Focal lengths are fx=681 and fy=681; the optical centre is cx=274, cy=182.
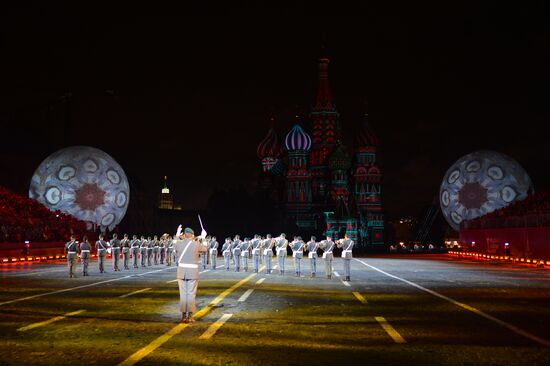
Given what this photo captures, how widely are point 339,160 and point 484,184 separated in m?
74.6

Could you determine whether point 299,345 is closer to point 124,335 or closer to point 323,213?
point 124,335

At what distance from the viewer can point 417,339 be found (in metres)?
11.0

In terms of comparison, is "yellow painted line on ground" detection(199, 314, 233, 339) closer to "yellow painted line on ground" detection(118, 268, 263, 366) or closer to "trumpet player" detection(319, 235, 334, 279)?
"yellow painted line on ground" detection(118, 268, 263, 366)

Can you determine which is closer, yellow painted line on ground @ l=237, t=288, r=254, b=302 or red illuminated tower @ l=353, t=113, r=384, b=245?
yellow painted line on ground @ l=237, t=288, r=254, b=302

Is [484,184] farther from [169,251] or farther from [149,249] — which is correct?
[149,249]

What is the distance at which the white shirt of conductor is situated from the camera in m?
12.9

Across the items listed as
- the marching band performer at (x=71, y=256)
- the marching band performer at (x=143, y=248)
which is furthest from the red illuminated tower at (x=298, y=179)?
the marching band performer at (x=71, y=256)

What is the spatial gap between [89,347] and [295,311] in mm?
5724

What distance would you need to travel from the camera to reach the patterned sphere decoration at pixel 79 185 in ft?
191

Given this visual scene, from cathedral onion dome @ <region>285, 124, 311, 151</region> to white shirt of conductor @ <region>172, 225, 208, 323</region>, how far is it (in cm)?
12145

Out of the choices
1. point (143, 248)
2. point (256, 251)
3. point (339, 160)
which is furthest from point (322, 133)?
point (256, 251)

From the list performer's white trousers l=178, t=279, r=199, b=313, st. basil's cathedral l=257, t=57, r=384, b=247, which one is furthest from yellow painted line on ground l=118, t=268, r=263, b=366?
st. basil's cathedral l=257, t=57, r=384, b=247

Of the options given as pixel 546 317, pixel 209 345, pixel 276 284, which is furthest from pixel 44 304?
pixel 546 317

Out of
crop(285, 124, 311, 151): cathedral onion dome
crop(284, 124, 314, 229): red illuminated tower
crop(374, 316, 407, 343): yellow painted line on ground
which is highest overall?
crop(285, 124, 311, 151): cathedral onion dome
